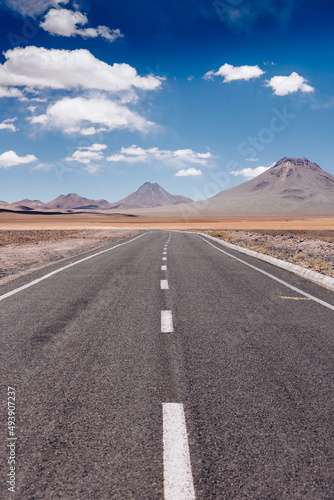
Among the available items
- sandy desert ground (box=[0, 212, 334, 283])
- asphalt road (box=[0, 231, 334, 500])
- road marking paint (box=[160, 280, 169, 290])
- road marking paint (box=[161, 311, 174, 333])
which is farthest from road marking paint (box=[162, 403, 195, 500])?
sandy desert ground (box=[0, 212, 334, 283])

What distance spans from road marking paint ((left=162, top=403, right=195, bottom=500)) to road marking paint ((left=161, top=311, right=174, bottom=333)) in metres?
2.42

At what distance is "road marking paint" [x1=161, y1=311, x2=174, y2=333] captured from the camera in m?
5.95

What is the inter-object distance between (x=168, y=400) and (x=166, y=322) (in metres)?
2.81

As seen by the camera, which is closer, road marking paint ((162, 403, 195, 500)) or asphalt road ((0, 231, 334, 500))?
road marking paint ((162, 403, 195, 500))

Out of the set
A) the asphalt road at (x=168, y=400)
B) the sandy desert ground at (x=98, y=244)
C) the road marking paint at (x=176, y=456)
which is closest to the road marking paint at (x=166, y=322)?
the asphalt road at (x=168, y=400)

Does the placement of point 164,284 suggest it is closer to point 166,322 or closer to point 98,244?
point 166,322

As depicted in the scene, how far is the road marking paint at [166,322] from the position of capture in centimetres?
595

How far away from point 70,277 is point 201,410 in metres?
8.35

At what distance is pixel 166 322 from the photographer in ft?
21.0

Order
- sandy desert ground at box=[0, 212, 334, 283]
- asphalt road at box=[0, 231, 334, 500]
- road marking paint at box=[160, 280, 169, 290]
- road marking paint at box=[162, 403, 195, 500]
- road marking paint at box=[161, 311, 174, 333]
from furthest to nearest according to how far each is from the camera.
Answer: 1. sandy desert ground at box=[0, 212, 334, 283]
2. road marking paint at box=[160, 280, 169, 290]
3. road marking paint at box=[161, 311, 174, 333]
4. asphalt road at box=[0, 231, 334, 500]
5. road marking paint at box=[162, 403, 195, 500]

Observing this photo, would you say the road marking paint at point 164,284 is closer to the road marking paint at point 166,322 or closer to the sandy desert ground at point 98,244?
the road marking paint at point 166,322

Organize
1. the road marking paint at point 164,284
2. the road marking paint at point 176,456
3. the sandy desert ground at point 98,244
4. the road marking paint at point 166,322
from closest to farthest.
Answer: the road marking paint at point 176,456
the road marking paint at point 166,322
the road marking paint at point 164,284
the sandy desert ground at point 98,244

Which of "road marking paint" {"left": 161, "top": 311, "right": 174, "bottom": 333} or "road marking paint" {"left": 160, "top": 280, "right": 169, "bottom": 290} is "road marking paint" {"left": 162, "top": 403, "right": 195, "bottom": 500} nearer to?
"road marking paint" {"left": 161, "top": 311, "right": 174, "bottom": 333}

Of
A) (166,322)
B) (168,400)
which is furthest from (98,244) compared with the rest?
(168,400)
